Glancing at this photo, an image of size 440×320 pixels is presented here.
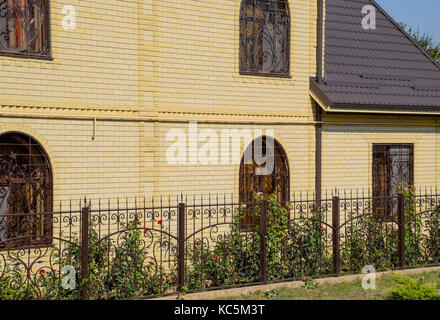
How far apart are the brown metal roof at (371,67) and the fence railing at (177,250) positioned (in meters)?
2.22

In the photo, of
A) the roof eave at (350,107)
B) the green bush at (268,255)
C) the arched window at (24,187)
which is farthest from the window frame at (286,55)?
the arched window at (24,187)

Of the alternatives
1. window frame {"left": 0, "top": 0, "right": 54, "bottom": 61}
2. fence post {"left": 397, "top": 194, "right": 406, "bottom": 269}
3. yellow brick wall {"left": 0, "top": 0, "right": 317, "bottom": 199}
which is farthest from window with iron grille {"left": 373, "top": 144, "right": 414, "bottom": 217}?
window frame {"left": 0, "top": 0, "right": 54, "bottom": 61}

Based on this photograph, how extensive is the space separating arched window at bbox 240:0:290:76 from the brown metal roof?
2.80 ft

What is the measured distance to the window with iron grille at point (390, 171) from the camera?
1142 cm

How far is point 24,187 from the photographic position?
27.2 ft

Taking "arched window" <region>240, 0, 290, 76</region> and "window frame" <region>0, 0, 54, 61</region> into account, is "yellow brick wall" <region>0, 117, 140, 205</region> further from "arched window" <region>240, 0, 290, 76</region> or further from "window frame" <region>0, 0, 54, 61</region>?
"arched window" <region>240, 0, 290, 76</region>

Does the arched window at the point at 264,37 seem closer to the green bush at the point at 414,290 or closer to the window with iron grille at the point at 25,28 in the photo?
the window with iron grille at the point at 25,28

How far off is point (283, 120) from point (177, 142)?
2.22m

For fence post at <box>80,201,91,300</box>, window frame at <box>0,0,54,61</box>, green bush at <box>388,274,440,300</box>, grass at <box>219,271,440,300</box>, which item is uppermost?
window frame at <box>0,0,54,61</box>

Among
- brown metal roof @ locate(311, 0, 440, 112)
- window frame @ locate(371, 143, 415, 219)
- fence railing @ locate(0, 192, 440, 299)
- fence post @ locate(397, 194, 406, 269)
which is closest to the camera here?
fence railing @ locate(0, 192, 440, 299)

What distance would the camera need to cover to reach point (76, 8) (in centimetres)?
857

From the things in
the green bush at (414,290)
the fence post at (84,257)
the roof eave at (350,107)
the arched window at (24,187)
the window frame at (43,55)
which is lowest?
the green bush at (414,290)

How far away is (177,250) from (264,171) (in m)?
2.89

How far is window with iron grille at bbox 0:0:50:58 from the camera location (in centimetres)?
810
